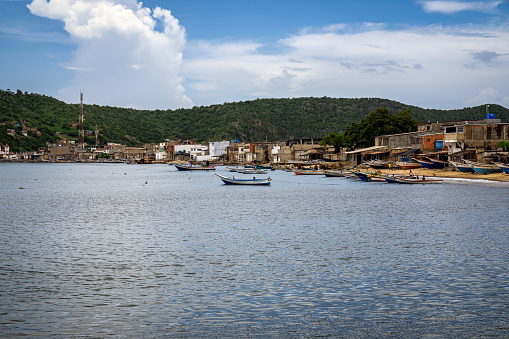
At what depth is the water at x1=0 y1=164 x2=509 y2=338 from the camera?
37.9 ft

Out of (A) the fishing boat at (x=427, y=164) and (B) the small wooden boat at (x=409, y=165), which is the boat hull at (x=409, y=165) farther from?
(A) the fishing boat at (x=427, y=164)

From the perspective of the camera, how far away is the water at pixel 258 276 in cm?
1155

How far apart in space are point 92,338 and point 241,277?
6389mm

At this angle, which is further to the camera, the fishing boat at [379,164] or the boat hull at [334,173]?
the fishing boat at [379,164]

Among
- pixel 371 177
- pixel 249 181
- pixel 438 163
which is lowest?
pixel 249 181

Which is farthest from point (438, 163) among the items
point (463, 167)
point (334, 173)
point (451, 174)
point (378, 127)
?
point (378, 127)

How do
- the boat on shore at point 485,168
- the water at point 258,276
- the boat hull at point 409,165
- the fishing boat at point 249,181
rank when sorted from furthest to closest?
the boat hull at point 409,165
the fishing boat at point 249,181
the boat on shore at point 485,168
the water at point 258,276

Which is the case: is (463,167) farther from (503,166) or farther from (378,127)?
(378,127)

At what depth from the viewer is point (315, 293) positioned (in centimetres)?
1426

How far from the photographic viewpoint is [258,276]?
16406mm

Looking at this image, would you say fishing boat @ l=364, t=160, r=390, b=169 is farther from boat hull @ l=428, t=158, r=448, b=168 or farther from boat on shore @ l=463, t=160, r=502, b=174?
boat on shore @ l=463, t=160, r=502, b=174

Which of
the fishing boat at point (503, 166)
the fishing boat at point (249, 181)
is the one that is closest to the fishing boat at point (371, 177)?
the fishing boat at point (249, 181)

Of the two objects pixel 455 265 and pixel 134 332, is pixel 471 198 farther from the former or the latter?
pixel 134 332

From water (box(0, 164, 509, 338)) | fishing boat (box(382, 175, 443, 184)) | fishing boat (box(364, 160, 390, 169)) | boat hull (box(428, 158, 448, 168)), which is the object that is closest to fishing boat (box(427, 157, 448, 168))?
boat hull (box(428, 158, 448, 168))
